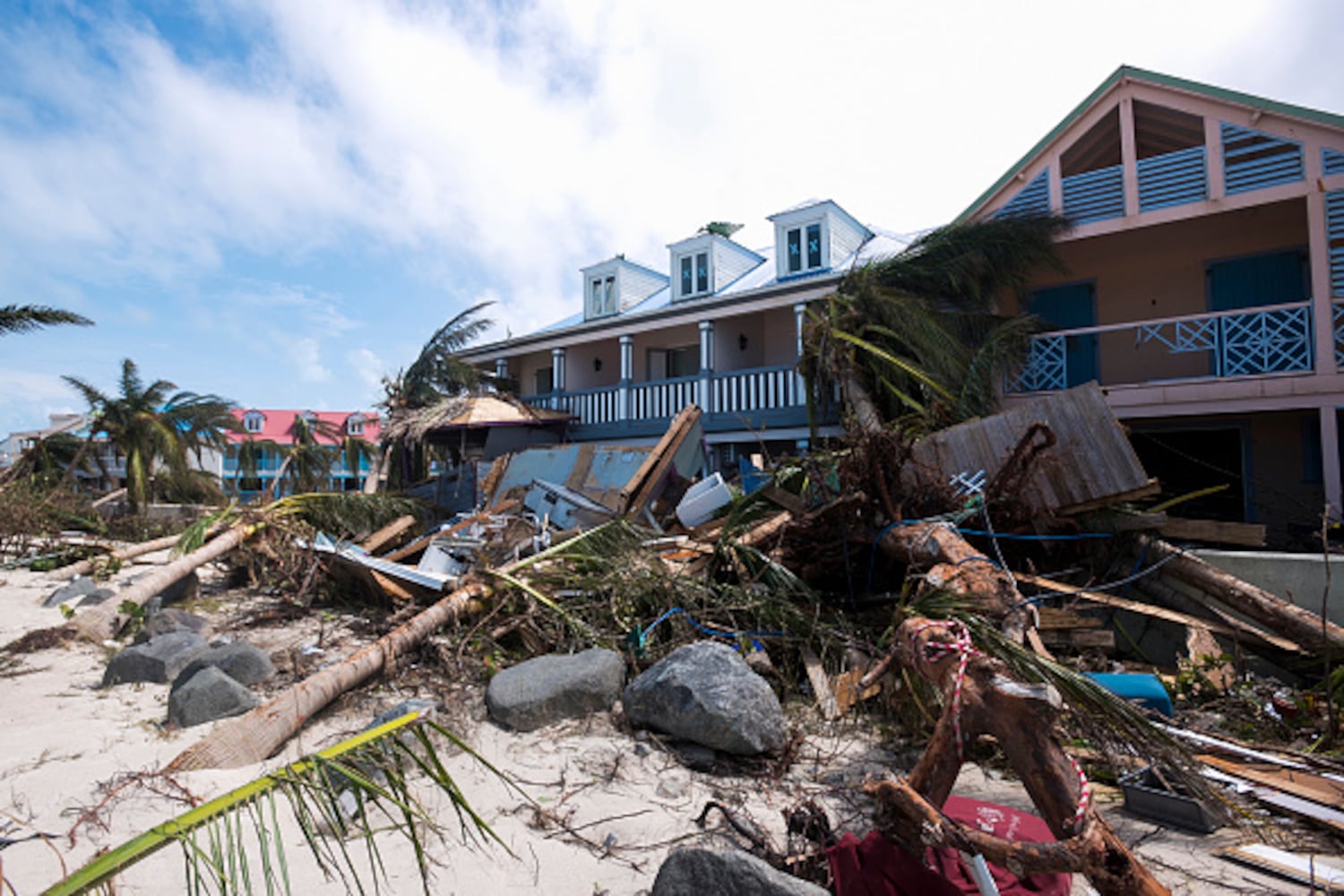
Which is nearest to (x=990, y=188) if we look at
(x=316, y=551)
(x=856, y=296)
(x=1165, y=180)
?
(x=1165, y=180)

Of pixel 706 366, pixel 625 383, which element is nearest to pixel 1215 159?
pixel 706 366

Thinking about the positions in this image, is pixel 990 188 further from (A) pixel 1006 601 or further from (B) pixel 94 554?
(B) pixel 94 554

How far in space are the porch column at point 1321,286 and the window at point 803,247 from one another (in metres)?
7.92

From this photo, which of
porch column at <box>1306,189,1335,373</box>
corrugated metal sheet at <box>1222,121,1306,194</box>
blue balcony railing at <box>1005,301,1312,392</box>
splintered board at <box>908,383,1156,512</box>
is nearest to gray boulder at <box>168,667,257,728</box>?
splintered board at <box>908,383,1156,512</box>

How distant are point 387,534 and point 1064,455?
26.7ft

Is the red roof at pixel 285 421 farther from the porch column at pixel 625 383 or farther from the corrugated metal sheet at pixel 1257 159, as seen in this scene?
the corrugated metal sheet at pixel 1257 159

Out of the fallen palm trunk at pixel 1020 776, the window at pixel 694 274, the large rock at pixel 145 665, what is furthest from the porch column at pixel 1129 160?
the large rock at pixel 145 665

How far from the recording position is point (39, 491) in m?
14.3

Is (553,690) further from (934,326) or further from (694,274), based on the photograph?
(694,274)

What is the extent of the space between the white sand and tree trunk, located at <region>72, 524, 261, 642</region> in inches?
60.8

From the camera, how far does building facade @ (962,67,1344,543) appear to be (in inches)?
353

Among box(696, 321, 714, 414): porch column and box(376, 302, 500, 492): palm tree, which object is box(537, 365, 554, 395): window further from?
box(696, 321, 714, 414): porch column

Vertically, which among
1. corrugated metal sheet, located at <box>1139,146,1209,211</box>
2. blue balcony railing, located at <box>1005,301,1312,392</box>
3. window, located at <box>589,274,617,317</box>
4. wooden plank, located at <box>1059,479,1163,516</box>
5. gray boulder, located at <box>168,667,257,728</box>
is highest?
window, located at <box>589,274,617,317</box>

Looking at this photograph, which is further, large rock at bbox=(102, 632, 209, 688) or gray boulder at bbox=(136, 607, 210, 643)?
gray boulder at bbox=(136, 607, 210, 643)
